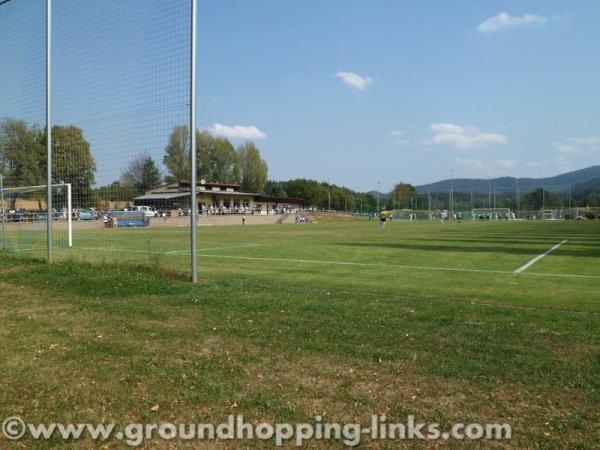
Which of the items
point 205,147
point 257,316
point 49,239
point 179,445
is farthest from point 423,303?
point 205,147

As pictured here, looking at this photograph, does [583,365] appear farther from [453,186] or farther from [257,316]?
[453,186]

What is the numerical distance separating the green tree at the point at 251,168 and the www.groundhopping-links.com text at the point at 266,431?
108078 millimetres

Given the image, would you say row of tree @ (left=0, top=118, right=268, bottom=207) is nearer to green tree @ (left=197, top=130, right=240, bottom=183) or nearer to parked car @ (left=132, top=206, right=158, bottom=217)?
parked car @ (left=132, top=206, right=158, bottom=217)

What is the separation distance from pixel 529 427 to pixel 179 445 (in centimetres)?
244

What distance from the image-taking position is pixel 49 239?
12.5 meters

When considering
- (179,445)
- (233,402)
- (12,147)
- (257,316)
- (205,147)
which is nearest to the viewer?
(179,445)

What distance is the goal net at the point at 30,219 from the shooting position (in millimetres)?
14359

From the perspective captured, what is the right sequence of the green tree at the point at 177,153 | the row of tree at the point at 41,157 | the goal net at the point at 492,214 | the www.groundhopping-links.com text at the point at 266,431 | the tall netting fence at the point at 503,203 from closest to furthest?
the www.groundhopping-links.com text at the point at 266,431 → the green tree at the point at 177,153 → the row of tree at the point at 41,157 → the tall netting fence at the point at 503,203 → the goal net at the point at 492,214

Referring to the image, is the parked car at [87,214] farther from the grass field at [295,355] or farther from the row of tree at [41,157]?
the grass field at [295,355]

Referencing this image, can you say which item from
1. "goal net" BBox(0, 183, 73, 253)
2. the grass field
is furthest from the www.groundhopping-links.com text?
"goal net" BBox(0, 183, 73, 253)

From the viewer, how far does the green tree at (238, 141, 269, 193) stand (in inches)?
4380

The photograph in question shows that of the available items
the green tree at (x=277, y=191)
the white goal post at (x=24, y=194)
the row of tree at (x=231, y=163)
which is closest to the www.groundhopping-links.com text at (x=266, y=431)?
the white goal post at (x=24, y=194)

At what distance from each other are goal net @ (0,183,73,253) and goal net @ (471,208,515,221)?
4036 inches

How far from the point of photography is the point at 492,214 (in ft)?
367
